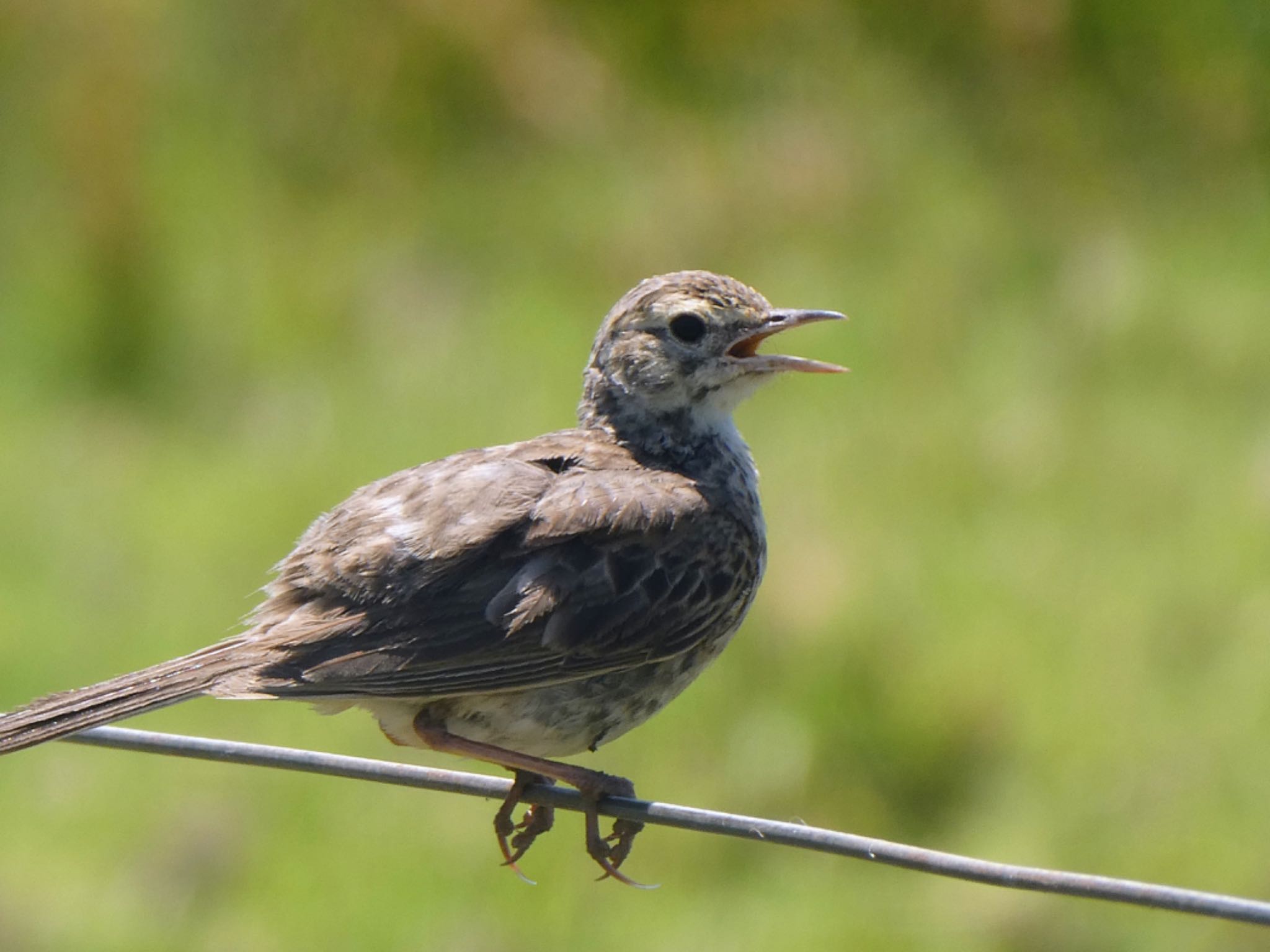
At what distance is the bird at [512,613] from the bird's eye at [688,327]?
22cm

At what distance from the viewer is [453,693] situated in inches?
220

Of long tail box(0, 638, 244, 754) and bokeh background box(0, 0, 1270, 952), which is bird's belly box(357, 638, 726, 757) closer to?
long tail box(0, 638, 244, 754)

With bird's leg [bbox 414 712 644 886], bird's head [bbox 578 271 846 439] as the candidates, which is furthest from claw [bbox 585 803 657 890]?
bird's head [bbox 578 271 846 439]

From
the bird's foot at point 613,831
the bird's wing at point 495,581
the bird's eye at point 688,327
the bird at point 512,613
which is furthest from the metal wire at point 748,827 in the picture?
the bird's eye at point 688,327

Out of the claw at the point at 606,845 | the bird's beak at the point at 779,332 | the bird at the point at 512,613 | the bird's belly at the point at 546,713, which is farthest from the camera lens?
the bird's beak at the point at 779,332

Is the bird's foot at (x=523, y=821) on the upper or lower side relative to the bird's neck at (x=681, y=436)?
lower

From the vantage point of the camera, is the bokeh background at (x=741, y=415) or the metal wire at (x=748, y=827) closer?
the metal wire at (x=748, y=827)

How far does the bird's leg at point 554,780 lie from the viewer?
5.60 meters

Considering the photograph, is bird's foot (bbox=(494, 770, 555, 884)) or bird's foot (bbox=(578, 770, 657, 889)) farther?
bird's foot (bbox=(494, 770, 555, 884))

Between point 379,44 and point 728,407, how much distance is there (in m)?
7.86

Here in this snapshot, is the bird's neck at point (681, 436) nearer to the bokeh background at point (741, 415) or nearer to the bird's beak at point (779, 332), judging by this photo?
the bird's beak at point (779, 332)

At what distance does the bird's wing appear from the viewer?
5.57m

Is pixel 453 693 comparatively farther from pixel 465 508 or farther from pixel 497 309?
pixel 497 309

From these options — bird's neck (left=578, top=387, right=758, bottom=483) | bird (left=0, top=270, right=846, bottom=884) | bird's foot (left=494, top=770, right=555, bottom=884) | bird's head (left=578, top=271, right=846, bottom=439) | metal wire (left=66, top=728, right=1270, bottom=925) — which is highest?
bird's head (left=578, top=271, right=846, bottom=439)
